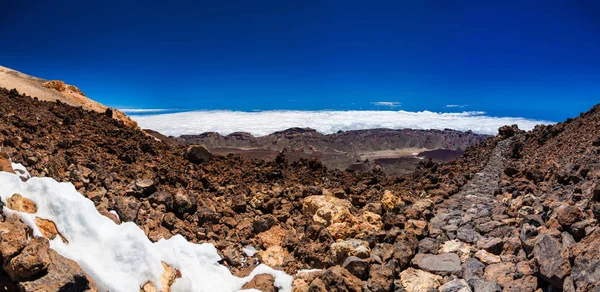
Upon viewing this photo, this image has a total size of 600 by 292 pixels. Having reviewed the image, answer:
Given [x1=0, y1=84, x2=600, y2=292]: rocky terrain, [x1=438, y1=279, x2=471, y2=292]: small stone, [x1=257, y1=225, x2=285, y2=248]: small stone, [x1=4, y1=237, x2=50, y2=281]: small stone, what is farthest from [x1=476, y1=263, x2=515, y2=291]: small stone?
[x1=4, y1=237, x2=50, y2=281]: small stone

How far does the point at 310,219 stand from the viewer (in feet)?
32.7

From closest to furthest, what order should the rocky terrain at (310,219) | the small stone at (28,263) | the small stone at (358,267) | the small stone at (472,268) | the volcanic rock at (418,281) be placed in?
the small stone at (28,263)
the rocky terrain at (310,219)
the volcanic rock at (418,281)
the small stone at (472,268)
the small stone at (358,267)

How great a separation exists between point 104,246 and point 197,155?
7.07 meters

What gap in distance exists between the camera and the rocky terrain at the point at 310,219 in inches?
248

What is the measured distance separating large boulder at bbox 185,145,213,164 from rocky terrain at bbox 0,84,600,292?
0.04 metres

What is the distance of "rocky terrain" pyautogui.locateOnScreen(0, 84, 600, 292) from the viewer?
6305 mm

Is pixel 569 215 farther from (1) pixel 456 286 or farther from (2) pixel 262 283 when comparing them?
(2) pixel 262 283

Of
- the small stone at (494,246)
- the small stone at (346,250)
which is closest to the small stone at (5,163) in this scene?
the small stone at (346,250)

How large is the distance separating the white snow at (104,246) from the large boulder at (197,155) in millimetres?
5901

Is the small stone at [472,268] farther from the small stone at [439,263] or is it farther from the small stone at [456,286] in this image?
the small stone at [456,286]

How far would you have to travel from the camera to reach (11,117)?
8.88 m

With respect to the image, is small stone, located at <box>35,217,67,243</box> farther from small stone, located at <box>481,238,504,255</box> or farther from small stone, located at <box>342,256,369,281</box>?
small stone, located at <box>481,238,504,255</box>

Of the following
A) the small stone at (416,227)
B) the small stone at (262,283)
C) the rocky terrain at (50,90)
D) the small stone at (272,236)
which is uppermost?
the rocky terrain at (50,90)

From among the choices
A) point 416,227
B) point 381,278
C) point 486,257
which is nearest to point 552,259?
point 486,257
